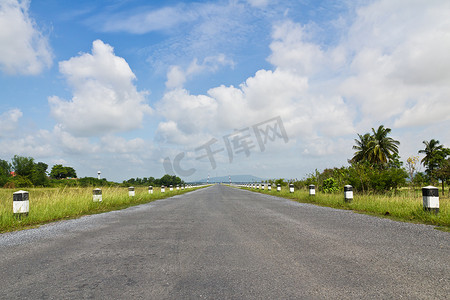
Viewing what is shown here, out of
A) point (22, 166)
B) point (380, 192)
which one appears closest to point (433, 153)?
point (380, 192)

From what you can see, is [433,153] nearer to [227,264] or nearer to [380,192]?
[380,192]

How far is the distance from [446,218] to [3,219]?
10514 mm

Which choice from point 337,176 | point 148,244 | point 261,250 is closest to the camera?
point 261,250

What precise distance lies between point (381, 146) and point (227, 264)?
63.7m

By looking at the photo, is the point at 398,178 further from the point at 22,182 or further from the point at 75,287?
the point at 22,182

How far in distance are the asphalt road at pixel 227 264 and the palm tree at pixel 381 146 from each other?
188ft

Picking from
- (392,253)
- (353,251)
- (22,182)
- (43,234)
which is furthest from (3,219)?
(22,182)

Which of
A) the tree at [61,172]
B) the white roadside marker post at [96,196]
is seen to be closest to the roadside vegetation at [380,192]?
the white roadside marker post at [96,196]

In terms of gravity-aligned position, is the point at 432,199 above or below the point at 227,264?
above

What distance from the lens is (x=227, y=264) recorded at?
351 centimetres

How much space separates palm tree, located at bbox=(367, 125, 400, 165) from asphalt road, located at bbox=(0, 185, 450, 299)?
57376 millimetres

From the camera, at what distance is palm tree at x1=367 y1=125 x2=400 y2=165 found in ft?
186

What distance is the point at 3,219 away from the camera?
7.04 m

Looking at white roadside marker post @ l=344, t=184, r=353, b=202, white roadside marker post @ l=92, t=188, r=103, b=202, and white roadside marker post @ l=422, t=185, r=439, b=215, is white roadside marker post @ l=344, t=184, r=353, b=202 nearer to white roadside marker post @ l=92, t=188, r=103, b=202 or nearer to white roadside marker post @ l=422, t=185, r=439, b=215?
white roadside marker post @ l=422, t=185, r=439, b=215
